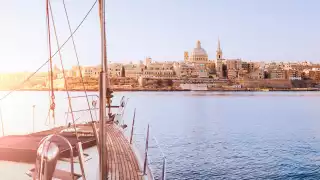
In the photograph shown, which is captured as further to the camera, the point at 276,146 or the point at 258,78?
the point at 258,78

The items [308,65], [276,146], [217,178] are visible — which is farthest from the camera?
[308,65]

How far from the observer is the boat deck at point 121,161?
4525mm

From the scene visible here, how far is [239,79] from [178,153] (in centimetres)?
9463

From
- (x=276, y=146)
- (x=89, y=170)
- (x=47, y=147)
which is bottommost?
(x=276, y=146)

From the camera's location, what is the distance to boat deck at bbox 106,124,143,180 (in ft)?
14.8

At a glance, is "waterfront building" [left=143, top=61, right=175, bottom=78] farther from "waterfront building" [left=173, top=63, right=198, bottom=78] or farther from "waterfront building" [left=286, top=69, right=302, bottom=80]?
"waterfront building" [left=286, top=69, right=302, bottom=80]

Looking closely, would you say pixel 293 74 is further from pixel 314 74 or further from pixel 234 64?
pixel 234 64

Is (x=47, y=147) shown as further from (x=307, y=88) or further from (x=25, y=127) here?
(x=307, y=88)

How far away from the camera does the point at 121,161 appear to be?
5309 millimetres

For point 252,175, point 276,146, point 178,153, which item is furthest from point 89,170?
point 276,146

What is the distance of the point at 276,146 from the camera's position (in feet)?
44.9

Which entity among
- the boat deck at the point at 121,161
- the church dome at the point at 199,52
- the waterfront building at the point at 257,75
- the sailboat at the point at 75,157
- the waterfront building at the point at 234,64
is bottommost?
the boat deck at the point at 121,161

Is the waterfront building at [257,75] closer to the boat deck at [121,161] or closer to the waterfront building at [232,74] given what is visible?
the waterfront building at [232,74]

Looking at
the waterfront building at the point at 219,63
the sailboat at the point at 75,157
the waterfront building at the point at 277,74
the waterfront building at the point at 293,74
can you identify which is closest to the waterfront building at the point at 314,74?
the waterfront building at the point at 293,74
